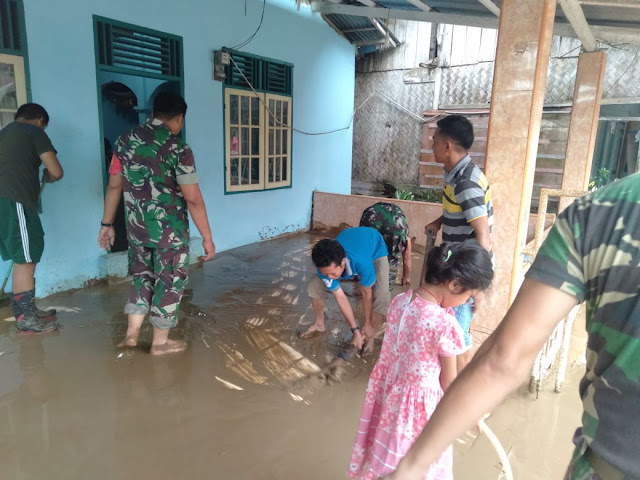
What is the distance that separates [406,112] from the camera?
10.7 m

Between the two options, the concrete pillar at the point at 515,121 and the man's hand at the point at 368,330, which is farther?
the man's hand at the point at 368,330

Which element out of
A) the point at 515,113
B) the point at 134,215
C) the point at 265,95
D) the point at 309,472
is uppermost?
the point at 265,95

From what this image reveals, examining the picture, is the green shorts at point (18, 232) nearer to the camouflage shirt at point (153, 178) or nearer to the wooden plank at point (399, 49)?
the camouflage shirt at point (153, 178)

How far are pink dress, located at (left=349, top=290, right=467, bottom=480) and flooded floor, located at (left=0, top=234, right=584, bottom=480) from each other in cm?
64

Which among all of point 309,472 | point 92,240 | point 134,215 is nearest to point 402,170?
point 92,240

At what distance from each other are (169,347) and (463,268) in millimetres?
2461

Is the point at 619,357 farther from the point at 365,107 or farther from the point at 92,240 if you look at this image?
the point at 365,107

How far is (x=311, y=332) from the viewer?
3.69 meters

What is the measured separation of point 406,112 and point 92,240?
8055 millimetres

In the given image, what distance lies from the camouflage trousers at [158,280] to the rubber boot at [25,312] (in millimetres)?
865

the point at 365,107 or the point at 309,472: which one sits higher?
the point at 365,107

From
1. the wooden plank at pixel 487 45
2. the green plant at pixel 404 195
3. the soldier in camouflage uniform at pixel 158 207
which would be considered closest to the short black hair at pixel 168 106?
the soldier in camouflage uniform at pixel 158 207

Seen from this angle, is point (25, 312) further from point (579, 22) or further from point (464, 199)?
point (579, 22)

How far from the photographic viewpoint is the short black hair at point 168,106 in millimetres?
3006
